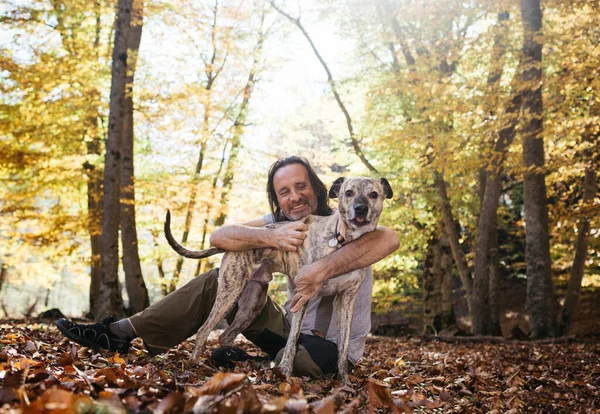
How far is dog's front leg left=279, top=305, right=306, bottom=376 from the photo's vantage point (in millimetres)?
3221

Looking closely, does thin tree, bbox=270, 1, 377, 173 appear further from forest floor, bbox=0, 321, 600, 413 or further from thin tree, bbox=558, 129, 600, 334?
forest floor, bbox=0, 321, 600, 413

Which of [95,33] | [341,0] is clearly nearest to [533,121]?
[341,0]

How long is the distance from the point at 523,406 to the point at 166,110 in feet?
28.5

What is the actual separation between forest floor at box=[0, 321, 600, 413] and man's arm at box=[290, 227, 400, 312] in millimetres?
518

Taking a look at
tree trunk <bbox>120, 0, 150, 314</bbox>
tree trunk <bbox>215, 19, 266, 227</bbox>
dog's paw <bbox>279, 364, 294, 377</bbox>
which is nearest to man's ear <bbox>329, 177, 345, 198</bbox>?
dog's paw <bbox>279, 364, 294, 377</bbox>

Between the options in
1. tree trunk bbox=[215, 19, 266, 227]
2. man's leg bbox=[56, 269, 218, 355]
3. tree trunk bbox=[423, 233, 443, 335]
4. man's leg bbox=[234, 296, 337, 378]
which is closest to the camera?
man's leg bbox=[234, 296, 337, 378]

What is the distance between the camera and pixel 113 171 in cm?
733

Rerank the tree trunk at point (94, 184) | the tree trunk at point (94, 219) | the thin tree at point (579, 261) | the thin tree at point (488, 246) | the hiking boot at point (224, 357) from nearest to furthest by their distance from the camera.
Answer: the hiking boot at point (224, 357)
the thin tree at point (579, 261)
the thin tree at point (488, 246)
the tree trunk at point (94, 184)
the tree trunk at point (94, 219)

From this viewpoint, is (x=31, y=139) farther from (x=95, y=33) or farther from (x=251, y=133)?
(x=251, y=133)

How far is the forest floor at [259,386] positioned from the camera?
168 cm

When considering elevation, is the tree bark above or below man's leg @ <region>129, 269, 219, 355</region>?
above

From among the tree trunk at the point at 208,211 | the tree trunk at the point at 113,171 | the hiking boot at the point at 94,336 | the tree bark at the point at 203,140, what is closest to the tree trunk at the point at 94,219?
the tree bark at the point at 203,140

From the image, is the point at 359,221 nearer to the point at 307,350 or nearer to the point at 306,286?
the point at 306,286

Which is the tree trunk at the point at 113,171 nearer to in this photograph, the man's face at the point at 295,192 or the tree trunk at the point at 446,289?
the man's face at the point at 295,192
